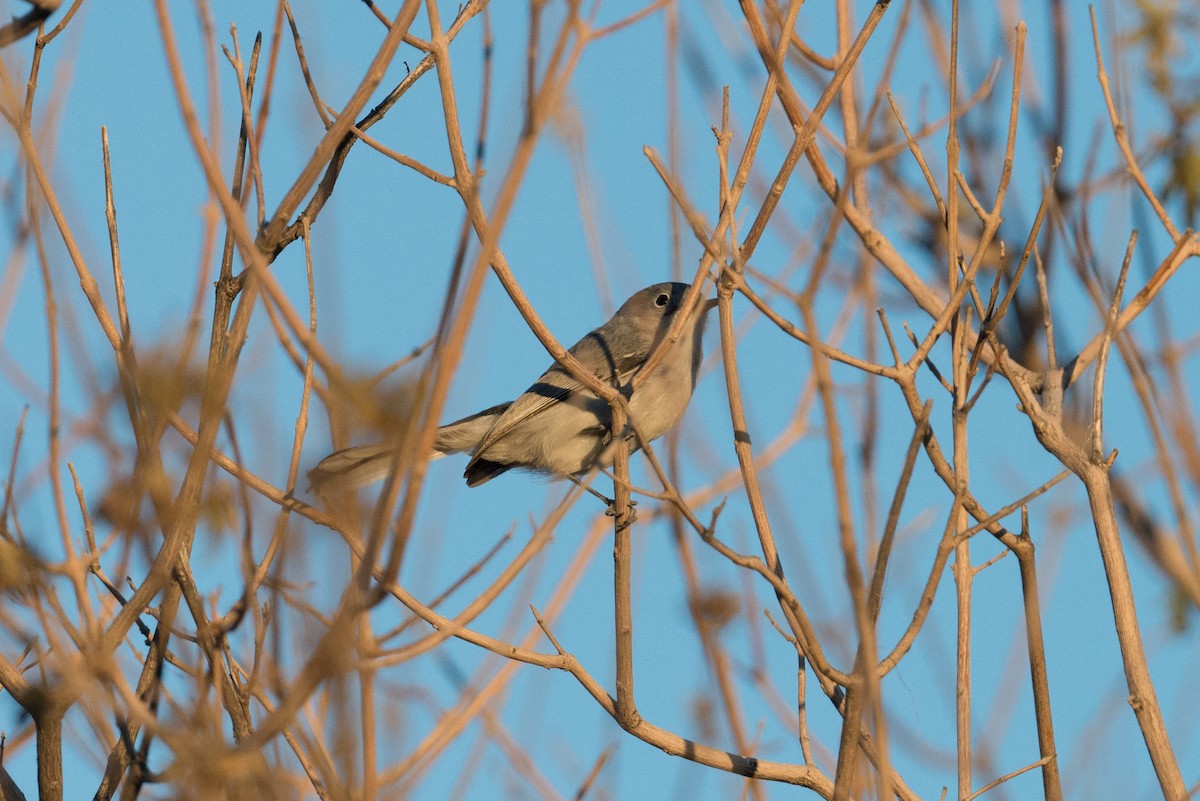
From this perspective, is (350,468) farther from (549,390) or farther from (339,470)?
(549,390)

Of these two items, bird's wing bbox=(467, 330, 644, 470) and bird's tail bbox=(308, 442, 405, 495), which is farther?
bird's wing bbox=(467, 330, 644, 470)

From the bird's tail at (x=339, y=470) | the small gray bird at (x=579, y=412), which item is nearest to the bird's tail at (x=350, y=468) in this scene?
the bird's tail at (x=339, y=470)

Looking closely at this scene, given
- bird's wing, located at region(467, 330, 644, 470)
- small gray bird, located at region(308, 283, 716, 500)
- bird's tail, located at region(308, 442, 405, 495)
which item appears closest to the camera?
bird's tail, located at region(308, 442, 405, 495)

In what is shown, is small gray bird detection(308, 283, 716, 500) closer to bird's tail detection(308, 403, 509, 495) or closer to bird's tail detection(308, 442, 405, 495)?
bird's tail detection(308, 403, 509, 495)

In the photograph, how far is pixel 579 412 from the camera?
18.2 feet

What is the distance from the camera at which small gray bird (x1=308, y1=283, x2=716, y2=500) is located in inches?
212

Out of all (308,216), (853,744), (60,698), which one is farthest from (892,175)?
(60,698)

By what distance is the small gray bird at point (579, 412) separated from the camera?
5387mm

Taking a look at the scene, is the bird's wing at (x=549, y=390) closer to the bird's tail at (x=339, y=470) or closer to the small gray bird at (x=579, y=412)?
the small gray bird at (x=579, y=412)

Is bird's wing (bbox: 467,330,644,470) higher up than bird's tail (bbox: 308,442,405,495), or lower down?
higher up

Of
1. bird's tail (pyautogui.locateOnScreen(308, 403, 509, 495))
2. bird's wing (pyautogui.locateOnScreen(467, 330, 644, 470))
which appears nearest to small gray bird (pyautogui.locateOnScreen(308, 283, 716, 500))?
bird's wing (pyautogui.locateOnScreen(467, 330, 644, 470))

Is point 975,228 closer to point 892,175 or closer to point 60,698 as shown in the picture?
point 892,175

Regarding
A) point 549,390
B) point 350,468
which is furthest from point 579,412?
point 350,468

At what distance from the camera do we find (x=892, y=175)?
3.75 metres
